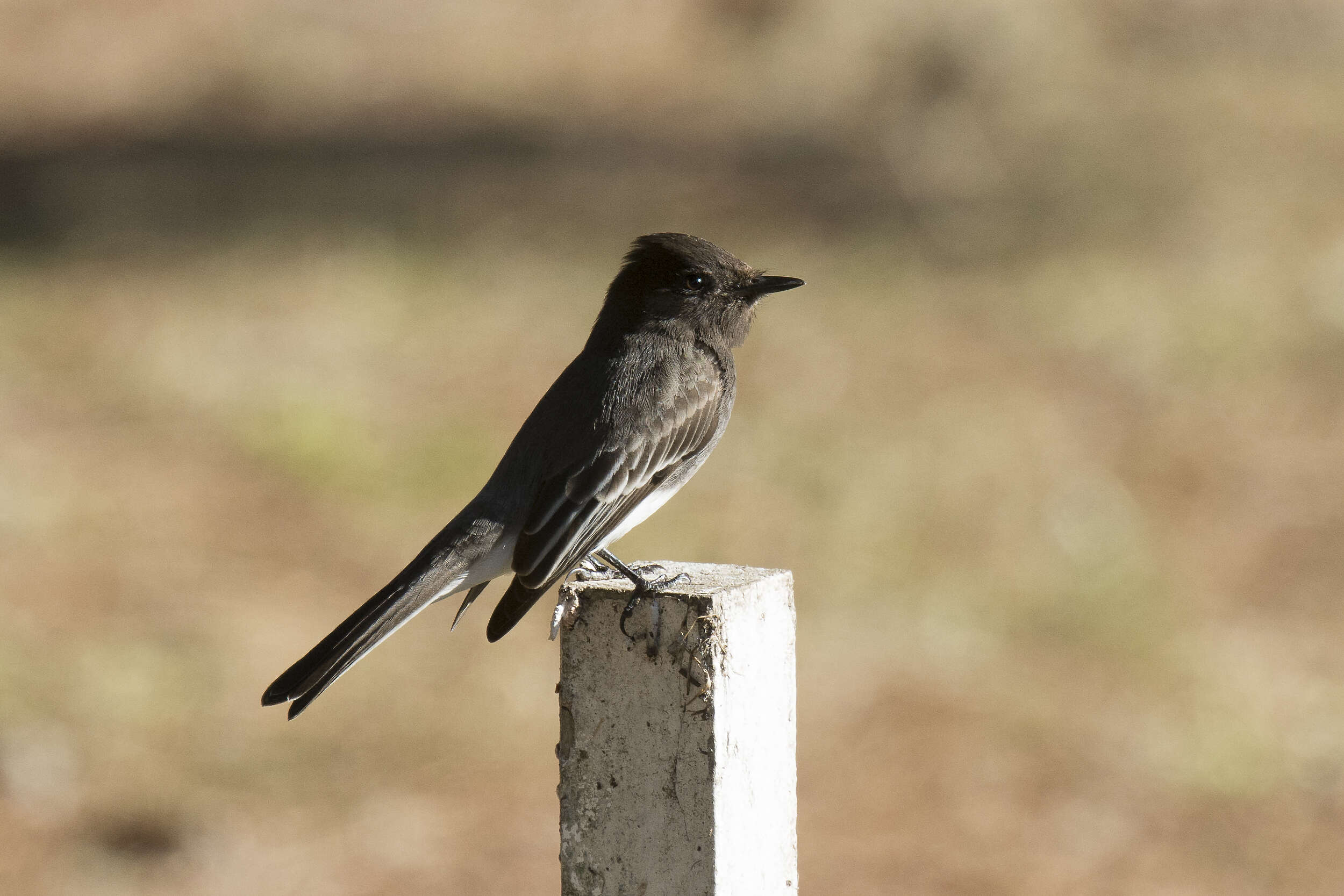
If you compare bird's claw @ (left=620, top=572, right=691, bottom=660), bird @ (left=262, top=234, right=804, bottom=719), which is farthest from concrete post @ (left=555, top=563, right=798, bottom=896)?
bird @ (left=262, top=234, right=804, bottom=719)

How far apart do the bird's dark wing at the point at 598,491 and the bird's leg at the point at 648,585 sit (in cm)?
34

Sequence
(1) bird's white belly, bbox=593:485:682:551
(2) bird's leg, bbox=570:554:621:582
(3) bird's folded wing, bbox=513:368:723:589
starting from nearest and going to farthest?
(2) bird's leg, bbox=570:554:621:582 < (3) bird's folded wing, bbox=513:368:723:589 < (1) bird's white belly, bbox=593:485:682:551

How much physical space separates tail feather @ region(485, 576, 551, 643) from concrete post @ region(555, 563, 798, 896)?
1.40 feet

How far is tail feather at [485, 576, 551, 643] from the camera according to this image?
3258mm

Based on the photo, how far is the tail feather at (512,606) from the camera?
Result: 10.7ft

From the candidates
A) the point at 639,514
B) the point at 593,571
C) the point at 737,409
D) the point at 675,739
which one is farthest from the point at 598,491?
the point at 737,409

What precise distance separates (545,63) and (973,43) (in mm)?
4187

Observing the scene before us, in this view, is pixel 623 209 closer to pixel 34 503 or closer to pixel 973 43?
pixel 973 43

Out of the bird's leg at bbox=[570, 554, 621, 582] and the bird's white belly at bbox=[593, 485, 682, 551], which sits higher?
the bird's white belly at bbox=[593, 485, 682, 551]

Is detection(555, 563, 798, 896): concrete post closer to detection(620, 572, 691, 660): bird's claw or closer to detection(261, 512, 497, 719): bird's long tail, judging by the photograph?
detection(620, 572, 691, 660): bird's claw

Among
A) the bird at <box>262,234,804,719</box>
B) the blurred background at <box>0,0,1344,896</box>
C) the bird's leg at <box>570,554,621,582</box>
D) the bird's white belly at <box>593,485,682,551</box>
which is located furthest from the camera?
the blurred background at <box>0,0,1344,896</box>

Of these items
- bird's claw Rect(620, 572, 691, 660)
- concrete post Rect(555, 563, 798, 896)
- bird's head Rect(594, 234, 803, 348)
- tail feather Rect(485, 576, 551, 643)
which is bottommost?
concrete post Rect(555, 563, 798, 896)

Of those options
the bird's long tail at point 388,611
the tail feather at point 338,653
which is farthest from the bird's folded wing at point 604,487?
the tail feather at point 338,653

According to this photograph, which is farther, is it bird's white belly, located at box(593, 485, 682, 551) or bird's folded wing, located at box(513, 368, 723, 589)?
bird's white belly, located at box(593, 485, 682, 551)
